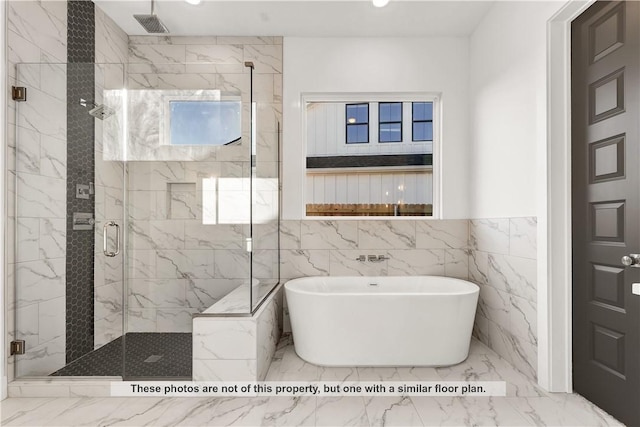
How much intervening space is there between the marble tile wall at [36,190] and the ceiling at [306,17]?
814 mm

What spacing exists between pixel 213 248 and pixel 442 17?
262 cm

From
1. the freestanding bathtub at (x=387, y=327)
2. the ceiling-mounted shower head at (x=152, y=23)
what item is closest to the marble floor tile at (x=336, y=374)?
the freestanding bathtub at (x=387, y=327)

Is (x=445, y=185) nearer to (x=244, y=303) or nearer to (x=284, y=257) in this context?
(x=284, y=257)

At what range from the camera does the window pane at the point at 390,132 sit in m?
3.69

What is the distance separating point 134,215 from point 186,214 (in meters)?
0.32

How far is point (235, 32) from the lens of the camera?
3455 millimetres

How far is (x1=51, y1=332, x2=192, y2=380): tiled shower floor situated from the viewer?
2345mm

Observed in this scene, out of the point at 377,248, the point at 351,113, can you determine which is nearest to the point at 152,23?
the point at 351,113

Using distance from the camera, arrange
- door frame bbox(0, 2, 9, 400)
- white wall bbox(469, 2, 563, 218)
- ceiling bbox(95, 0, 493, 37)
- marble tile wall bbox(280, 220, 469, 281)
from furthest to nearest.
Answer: marble tile wall bbox(280, 220, 469, 281) → ceiling bbox(95, 0, 493, 37) → white wall bbox(469, 2, 563, 218) → door frame bbox(0, 2, 9, 400)

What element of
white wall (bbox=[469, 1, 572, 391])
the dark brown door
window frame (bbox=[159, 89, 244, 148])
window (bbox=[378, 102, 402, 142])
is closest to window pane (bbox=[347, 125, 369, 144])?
window (bbox=[378, 102, 402, 142])

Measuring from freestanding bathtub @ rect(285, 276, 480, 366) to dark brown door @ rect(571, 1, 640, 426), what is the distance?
0.69m

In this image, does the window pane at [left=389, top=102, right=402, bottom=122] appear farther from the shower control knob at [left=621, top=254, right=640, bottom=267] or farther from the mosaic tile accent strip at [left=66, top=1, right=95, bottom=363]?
the mosaic tile accent strip at [left=66, top=1, right=95, bottom=363]

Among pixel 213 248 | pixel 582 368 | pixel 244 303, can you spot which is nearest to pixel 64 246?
pixel 213 248

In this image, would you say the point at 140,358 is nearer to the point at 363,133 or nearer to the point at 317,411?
the point at 317,411
